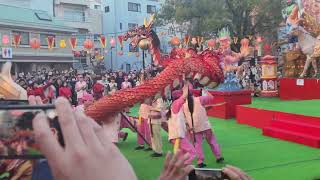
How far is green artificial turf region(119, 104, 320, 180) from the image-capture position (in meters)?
5.55

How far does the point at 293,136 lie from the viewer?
762 cm

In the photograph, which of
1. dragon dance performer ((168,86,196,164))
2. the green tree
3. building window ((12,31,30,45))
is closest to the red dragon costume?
dragon dance performer ((168,86,196,164))

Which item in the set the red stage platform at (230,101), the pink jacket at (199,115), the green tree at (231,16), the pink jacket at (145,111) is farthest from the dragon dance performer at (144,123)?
the green tree at (231,16)

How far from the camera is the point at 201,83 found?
5.56 metres

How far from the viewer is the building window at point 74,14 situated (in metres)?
30.3

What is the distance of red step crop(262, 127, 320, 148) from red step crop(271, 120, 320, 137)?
93 millimetres

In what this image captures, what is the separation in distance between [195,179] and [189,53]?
4540mm

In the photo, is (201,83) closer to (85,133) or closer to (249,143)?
(249,143)

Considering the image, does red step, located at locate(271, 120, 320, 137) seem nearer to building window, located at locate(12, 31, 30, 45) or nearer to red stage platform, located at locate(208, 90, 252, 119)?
red stage platform, located at locate(208, 90, 252, 119)

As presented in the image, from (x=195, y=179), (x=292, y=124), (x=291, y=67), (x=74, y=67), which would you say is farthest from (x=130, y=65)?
(x=195, y=179)

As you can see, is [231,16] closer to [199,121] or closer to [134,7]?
[134,7]

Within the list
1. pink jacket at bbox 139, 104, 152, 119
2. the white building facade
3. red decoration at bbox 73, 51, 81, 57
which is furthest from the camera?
the white building facade

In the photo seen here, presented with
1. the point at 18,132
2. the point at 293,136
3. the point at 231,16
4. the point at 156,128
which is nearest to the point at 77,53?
the point at 231,16

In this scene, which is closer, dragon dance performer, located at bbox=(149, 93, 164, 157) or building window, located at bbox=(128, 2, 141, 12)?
dragon dance performer, located at bbox=(149, 93, 164, 157)
